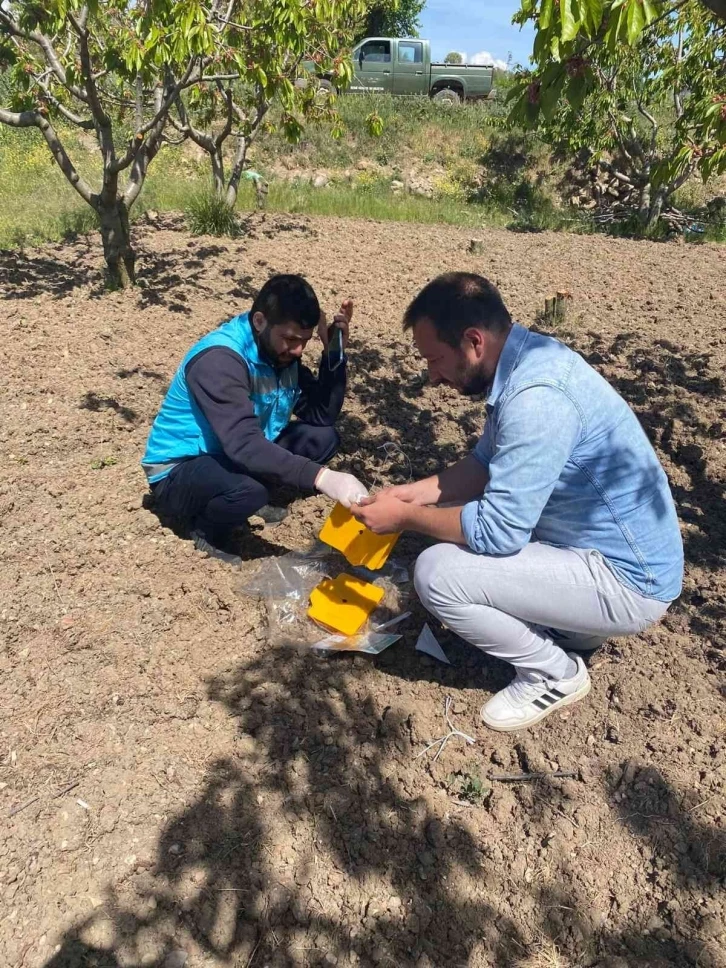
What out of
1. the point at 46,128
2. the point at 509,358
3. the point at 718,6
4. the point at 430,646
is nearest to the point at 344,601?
the point at 430,646

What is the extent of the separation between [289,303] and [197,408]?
619 mm

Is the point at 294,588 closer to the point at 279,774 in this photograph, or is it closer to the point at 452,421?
the point at 279,774

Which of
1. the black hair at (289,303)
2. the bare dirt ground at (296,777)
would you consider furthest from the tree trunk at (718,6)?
the bare dirt ground at (296,777)

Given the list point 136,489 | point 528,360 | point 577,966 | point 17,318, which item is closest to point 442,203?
point 17,318

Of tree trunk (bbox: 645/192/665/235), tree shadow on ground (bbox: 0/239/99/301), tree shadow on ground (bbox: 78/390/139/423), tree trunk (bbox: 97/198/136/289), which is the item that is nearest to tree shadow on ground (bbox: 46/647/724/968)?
tree shadow on ground (bbox: 78/390/139/423)

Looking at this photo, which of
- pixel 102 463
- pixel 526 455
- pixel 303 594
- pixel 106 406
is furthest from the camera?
pixel 106 406

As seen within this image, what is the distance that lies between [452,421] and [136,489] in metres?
2.02

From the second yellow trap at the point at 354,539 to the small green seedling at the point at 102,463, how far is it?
1682 mm

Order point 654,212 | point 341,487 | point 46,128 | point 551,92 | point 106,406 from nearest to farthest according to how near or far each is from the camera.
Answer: point 551,92, point 341,487, point 106,406, point 46,128, point 654,212

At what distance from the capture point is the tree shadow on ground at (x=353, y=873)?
178cm

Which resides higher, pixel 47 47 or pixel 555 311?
pixel 47 47

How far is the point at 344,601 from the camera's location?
2746 mm

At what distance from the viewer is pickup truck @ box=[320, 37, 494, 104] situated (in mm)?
18094

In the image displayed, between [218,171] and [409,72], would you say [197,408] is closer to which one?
[218,171]
